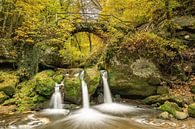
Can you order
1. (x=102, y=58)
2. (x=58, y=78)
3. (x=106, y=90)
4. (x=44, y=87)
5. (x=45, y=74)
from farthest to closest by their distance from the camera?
(x=102, y=58)
(x=45, y=74)
(x=106, y=90)
(x=58, y=78)
(x=44, y=87)

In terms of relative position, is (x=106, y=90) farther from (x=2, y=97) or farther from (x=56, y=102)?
(x=2, y=97)

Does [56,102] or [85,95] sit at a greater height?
[85,95]

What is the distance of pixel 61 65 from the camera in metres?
12.5

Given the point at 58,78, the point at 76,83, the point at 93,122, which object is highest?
the point at 58,78

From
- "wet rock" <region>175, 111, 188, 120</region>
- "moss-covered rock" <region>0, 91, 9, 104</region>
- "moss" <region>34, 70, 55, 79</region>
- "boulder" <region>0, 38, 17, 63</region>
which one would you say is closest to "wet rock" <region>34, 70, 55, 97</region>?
"moss" <region>34, 70, 55, 79</region>

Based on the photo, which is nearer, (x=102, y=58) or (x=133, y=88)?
(x=133, y=88)

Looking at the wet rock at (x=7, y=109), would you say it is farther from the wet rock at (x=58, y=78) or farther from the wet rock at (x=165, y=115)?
the wet rock at (x=165, y=115)

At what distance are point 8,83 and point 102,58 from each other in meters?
4.41

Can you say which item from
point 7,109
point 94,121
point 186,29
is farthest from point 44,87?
point 186,29

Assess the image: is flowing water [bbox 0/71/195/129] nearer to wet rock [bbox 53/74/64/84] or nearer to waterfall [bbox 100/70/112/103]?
waterfall [bbox 100/70/112/103]

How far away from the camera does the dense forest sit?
10.3 meters

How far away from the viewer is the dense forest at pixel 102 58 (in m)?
10.3

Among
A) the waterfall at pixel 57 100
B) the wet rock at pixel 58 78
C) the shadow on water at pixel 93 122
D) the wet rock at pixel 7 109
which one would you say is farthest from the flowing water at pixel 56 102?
the wet rock at pixel 7 109

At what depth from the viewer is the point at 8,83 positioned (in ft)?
35.5
